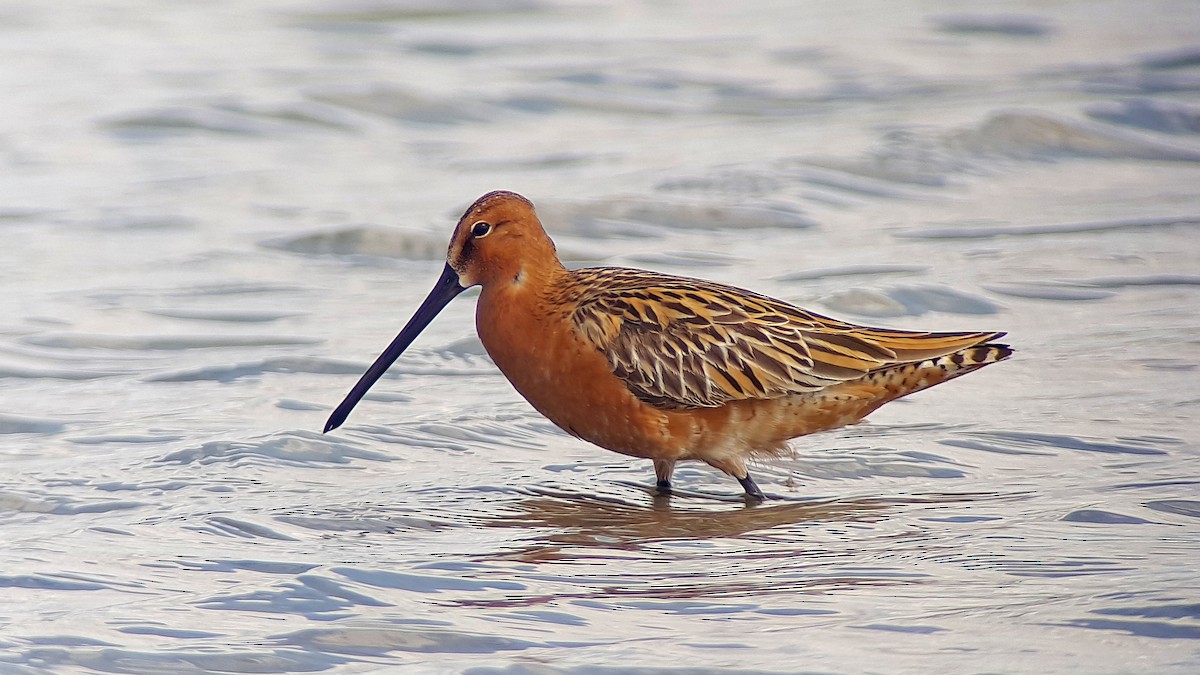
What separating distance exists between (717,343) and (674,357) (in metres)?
0.19

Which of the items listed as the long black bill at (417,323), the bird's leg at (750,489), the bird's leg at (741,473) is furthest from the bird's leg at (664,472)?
the long black bill at (417,323)

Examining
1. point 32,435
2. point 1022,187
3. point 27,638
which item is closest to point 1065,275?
point 1022,187

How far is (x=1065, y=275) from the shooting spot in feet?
29.9

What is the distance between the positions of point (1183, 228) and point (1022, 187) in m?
1.46

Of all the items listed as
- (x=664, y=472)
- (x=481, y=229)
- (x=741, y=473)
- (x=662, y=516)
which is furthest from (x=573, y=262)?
(x=662, y=516)

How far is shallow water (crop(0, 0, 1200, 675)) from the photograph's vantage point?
4.98m

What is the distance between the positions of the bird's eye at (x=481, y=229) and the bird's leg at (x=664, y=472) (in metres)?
1.06

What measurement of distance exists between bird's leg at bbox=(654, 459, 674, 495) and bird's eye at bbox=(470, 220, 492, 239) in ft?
3.48

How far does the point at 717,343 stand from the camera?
A: 6.46 metres

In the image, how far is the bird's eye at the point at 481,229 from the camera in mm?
6656

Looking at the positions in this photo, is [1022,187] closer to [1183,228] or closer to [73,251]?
[1183,228]

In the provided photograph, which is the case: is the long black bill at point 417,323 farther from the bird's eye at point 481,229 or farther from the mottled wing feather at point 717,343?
the mottled wing feather at point 717,343

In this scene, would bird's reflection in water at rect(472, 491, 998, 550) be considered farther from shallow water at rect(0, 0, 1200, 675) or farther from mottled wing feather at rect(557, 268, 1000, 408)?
mottled wing feather at rect(557, 268, 1000, 408)

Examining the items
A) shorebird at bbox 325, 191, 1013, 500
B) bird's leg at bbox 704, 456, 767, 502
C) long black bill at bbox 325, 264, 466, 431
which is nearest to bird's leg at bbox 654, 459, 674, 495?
shorebird at bbox 325, 191, 1013, 500
